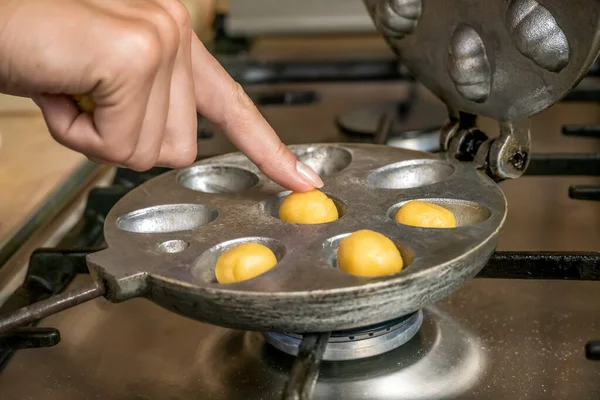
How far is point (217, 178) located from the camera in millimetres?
1021

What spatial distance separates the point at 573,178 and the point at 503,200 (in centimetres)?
46

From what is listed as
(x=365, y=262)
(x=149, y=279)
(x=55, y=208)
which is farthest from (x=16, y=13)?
(x=55, y=208)

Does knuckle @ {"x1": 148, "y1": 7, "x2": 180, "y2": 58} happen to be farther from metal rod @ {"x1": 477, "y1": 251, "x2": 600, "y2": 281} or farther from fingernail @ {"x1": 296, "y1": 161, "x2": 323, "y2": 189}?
metal rod @ {"x1": 477, "y1": 251, "x2": 600, "y2": 281}

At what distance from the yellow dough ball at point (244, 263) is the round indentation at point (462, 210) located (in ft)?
0.53

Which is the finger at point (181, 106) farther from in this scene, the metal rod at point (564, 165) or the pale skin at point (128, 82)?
the metal rod at point (564, 165)

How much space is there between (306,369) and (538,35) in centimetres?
47

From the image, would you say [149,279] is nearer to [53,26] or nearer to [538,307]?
[53,26]

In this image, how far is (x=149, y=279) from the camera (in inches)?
27.3

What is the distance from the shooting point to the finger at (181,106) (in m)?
0.80

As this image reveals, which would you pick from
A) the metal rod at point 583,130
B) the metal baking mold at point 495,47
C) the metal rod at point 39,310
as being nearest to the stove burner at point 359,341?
the metal rod at point 39,310

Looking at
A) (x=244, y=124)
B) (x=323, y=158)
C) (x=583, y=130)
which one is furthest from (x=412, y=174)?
(x=583, y=130)

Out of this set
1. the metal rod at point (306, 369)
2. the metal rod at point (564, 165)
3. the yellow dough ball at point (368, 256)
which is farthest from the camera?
the metal rod at point (564, 165)

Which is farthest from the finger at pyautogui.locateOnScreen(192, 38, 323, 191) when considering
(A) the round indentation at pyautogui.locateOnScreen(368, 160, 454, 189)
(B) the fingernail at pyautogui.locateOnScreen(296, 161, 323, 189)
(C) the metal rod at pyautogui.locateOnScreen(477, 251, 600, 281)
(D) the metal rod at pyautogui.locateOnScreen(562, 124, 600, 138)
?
(D) the metal rod at pyautogui.locateOnScreen(562, 124, 600, 138)

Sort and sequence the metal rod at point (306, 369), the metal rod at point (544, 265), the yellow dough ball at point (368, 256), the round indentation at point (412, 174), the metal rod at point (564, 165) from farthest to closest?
the metal rod at point (564, 165), the round indentation at point (412, 174), the metal rod at point (544, 265), the yellow dough ball at point (368, 256), the metal rod at point (306, 369)
